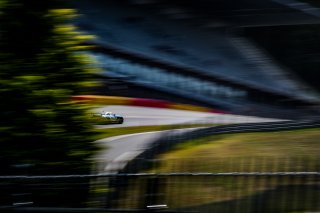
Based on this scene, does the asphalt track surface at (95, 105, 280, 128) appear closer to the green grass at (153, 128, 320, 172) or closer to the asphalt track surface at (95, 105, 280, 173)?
the asphalt track surface at (95, 105, 280, 173)

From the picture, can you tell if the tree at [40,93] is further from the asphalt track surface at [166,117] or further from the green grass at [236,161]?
the asphalt track surface at [166,117]

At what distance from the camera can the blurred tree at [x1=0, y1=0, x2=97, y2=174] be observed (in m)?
8.06

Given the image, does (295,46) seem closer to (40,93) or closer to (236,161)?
(236,161)

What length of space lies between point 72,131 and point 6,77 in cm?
115

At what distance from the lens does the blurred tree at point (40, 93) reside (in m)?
8.06

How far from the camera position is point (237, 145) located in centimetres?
1159

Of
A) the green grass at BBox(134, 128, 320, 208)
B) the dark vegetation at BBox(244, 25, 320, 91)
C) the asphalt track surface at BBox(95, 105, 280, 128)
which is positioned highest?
the dark vegetation at BBox(244, 25, 320, 91)

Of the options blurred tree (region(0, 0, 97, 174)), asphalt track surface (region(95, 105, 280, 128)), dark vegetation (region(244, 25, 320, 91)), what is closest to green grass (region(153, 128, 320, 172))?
blurred tree (region(0, 0, 97, 174))

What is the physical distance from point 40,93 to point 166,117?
7.73 m

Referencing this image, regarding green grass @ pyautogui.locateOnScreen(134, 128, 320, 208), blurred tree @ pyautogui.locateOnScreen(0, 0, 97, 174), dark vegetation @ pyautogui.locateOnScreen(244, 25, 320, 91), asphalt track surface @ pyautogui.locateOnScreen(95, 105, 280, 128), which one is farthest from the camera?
dark vegetation @ pyautogui.locateOnScreen(244, 25, 320, 91)

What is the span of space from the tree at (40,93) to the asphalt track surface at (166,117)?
4836 millimetres

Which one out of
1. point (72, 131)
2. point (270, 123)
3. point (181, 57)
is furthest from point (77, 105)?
point (181, 57)

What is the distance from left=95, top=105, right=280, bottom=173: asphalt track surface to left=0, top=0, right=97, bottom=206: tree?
0.81 meters

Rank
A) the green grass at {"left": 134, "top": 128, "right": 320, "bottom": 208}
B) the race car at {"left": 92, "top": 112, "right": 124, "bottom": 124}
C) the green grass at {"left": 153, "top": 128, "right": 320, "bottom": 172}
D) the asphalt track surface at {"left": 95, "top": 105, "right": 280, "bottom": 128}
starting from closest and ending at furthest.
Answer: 1. the green grass at {"left": 134, "top": 128, "right": 320, "bottom": 208}
2. the green grass at {"left": 153, "top": 128, "right": 320, "bottom": 172}
3. the race car at {"left": 92, "top": 112, "right": 124, "bottom": 124}
4. the asphalt track surface at {"left": 95, "top": 105, "right": 280, "bottom": 128}
